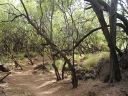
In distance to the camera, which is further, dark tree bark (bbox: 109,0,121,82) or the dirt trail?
dark tree bark (bbox: 109,0,121,82)

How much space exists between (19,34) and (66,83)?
18.4 m

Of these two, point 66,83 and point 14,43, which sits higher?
point 14,43

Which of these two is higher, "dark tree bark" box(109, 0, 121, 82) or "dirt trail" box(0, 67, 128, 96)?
"dark tree bark" box(109, 0, 121, 82)

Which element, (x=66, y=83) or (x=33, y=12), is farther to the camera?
(x=33, y=12)

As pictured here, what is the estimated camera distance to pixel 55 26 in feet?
105

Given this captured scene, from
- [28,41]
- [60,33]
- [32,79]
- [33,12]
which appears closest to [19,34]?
[28,41]

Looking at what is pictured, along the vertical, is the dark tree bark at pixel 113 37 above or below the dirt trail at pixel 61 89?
above

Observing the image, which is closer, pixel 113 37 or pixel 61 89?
pixel 113 37

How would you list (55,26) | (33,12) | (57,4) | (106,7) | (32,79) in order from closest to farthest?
(106,7) → (57,4) → (32,79) → (33,12) → (55,26)

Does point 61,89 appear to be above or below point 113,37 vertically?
below

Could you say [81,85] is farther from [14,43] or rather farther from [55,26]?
[14,43]

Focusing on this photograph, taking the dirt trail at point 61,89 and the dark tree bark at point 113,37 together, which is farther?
the dark tree bark at point 113,37

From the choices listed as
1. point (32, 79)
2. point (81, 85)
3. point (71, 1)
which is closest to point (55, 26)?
point (32, 79)

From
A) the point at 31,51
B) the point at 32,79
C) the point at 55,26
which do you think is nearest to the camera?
the point at 32,79
